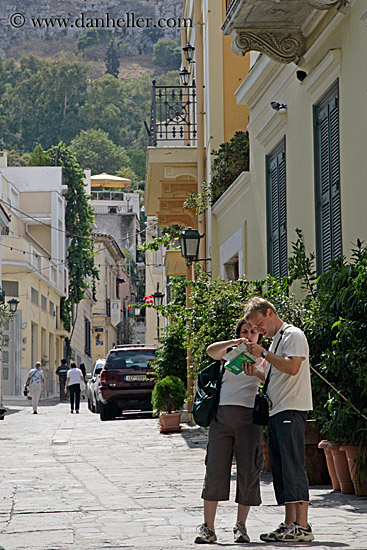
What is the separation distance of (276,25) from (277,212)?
10.2 ft

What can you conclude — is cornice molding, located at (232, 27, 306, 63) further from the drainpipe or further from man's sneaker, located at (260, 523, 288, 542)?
the drainpipe

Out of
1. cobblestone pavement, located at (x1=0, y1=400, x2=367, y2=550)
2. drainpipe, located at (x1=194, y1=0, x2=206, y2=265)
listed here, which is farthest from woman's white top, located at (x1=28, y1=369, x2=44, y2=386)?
cobblestone pavement, located at (x1=0, y1=400, x2=367, y2=550)

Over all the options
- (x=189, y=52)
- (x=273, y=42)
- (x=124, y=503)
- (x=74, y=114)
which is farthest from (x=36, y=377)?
(x=74, y=114)

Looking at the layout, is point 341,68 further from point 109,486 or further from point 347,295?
point 109,486

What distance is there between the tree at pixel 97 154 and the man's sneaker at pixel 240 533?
4820 inches

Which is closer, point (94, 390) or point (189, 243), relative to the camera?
point (189, 243)

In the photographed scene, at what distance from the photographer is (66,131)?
136875mm

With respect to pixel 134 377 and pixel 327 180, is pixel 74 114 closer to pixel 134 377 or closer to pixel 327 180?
pixel 134 377

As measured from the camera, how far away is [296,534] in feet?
21.2

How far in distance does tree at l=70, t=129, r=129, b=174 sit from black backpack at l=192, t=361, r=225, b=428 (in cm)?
12200

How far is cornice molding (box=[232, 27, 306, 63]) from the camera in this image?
36.1 feet

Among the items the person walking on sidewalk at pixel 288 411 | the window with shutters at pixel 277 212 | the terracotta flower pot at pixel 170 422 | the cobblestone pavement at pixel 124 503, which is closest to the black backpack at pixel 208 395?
the person walking on sidewalk at pixel 288 411

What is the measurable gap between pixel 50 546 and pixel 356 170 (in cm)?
485

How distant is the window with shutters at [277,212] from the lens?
13.1 m
